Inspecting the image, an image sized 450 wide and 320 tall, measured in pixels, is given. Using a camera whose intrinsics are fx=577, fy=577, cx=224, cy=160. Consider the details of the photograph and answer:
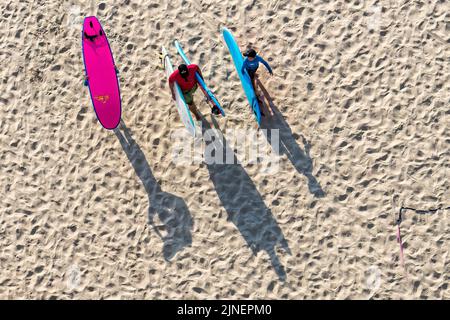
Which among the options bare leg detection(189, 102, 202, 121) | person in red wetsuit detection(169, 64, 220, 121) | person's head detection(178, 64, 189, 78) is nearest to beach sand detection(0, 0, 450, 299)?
bare leg detection(189, 102, 202, 121)

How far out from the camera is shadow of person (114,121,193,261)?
7754 mm

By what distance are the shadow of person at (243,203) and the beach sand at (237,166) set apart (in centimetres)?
2

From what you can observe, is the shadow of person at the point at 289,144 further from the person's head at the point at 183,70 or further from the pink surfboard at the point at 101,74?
the pink surfboard at the point at 101,74

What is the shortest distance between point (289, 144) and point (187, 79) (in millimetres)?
1688

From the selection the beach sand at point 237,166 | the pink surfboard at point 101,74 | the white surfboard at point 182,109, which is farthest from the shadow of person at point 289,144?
the pink surfboard at point 101,74

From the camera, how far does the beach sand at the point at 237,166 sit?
758 cm

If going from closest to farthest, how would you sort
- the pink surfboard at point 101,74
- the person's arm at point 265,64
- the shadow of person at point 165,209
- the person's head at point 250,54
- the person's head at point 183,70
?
the person's head at point 183,70 < the person's head at point 250,54 < the person's arm at point 265,64 < the shadow of person at point 165,209 < the pink surfboard at point 101,74

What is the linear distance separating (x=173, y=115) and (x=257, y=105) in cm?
124

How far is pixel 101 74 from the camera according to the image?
8.00 m

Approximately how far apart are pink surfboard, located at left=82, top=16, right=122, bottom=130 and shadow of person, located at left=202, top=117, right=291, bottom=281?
1.33 meters

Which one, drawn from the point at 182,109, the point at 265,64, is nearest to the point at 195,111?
the point at 182,109

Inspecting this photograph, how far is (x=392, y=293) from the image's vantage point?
743 centimetres

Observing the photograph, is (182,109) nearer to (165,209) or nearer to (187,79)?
(187,79)
